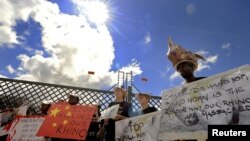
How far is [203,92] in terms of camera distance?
125 inches

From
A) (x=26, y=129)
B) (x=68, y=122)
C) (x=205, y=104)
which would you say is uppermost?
(x=205, y=104)

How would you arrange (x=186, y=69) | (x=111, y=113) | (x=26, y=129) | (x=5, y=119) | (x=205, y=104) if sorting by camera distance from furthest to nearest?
(x=5, y=119) < (x=26, y=129) < (x=111, y=113) < (x=186, y=69) < (x=205, y=104)

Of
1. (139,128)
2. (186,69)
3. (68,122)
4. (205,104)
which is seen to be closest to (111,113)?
(139,128)

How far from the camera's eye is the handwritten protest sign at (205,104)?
274 cm

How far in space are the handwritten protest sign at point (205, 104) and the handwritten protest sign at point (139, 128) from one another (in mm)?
280

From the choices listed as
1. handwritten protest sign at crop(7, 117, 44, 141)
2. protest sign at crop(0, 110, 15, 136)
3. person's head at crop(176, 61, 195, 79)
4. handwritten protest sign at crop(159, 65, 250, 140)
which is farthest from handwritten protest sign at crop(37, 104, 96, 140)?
protest sign at crop(0, 110, 15, 136)

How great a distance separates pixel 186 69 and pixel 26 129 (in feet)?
12.8

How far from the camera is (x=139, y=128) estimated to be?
4098 millimetres

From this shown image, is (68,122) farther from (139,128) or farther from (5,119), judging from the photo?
(5,119)

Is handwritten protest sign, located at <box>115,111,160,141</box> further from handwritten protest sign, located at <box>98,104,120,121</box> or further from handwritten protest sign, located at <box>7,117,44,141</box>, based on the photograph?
handwritten protest sign, located at <box>7,117,44,141</box>

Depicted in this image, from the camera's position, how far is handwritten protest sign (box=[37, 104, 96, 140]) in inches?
197

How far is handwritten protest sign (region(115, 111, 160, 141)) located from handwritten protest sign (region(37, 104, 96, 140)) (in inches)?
28.2

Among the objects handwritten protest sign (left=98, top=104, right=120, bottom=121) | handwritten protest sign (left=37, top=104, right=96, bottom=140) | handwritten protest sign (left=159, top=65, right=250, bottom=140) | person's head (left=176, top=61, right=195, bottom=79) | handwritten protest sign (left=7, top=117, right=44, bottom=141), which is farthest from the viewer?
handwritten protest sign (left=7, top=117, right=44, bottom=141)

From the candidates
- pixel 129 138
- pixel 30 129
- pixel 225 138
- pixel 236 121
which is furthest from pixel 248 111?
pixel 30 129
